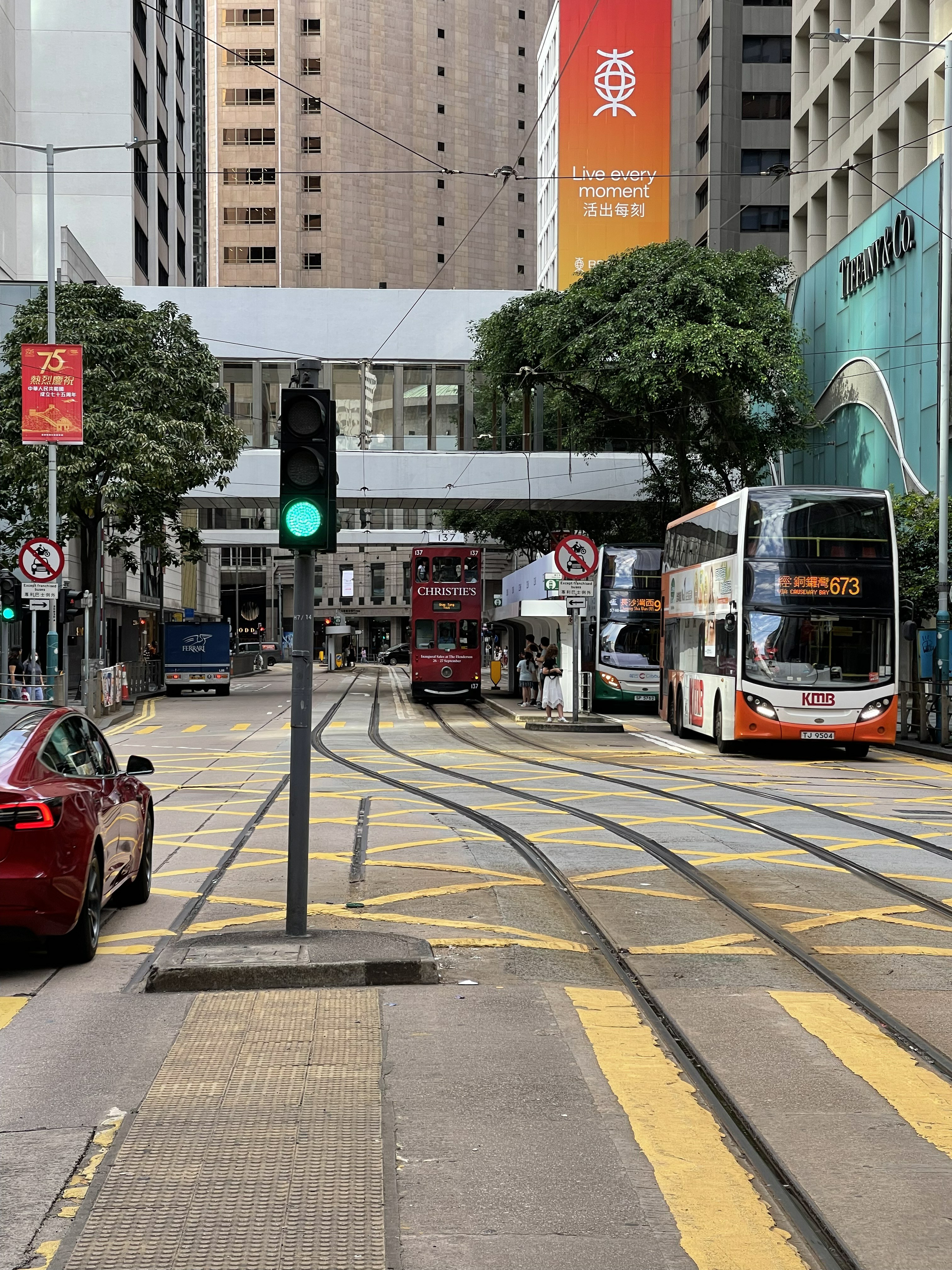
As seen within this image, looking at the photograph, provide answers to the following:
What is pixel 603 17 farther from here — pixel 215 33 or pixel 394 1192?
pixel 394 1192

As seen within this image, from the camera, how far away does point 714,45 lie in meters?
70.4

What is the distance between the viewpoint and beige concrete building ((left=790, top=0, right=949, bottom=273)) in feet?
113

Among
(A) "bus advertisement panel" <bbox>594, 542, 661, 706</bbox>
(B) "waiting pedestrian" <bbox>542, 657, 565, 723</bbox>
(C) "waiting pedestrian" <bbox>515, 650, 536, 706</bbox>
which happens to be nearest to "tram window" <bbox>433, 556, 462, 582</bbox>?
(C) "waiting pedestrian" <bbox>515, 650, 536, 706</bbox>

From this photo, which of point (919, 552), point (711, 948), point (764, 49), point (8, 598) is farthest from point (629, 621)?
point (764, 49)

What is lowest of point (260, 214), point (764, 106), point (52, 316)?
point (52, 316)

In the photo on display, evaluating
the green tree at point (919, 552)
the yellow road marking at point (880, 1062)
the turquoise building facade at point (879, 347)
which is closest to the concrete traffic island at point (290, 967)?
the yellow road marking at point (880, 1062)

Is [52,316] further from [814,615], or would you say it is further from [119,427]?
[814,615]

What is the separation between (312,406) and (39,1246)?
4.78m

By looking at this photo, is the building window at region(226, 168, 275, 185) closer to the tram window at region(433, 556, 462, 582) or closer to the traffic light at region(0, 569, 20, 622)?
the tram window at region(433, 556, 462, 582)

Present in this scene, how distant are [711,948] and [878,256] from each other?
29.9 m

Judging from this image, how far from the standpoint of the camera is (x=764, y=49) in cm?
7144

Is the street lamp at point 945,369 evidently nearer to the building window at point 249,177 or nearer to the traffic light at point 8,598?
the traffic light at point 8,598

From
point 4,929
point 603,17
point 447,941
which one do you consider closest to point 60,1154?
point 4,929

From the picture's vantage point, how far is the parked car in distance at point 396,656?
100 metres
